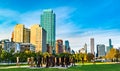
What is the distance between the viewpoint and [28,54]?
5969 inches

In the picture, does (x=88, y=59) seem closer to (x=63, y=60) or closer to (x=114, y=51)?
(x=114, y=51)

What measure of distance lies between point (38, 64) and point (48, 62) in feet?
7.64

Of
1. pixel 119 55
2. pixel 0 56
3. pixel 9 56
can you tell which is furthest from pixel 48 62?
pixel 119 55

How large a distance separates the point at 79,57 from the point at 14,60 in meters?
41.5

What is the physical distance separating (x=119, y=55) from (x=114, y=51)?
18.4ft

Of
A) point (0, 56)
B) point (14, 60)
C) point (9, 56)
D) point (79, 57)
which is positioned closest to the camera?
point (0, 56)

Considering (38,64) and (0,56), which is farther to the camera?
(0,56)

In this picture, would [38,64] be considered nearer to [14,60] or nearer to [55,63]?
[55,63]

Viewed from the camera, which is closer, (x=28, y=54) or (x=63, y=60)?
(x=63, y=60)

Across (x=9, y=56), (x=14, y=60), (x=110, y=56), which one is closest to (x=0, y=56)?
(x=9, y=56)

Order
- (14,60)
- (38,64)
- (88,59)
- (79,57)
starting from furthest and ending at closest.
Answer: (88,59) → (79,57) → (14,60) → (38,64)

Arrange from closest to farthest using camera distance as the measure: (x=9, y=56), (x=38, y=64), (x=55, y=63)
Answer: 1. (x=38, y=64)
2. (x=55, y=63)
3. (x=9, y=56)

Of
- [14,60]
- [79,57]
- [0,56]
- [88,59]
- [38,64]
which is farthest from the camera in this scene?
[88,59]

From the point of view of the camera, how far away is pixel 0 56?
123m
